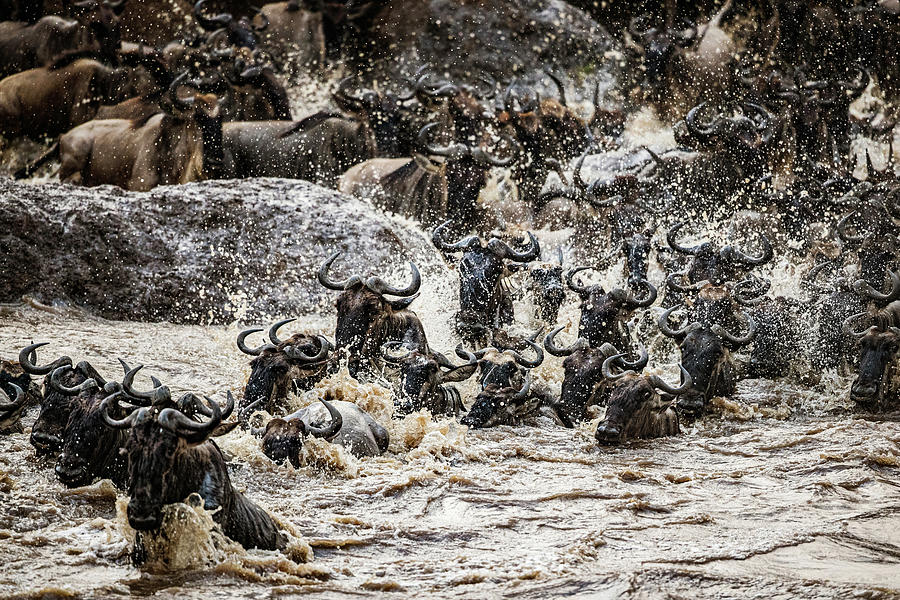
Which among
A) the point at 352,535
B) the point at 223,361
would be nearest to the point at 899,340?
the point at 352,535

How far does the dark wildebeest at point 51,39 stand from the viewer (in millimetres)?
20156

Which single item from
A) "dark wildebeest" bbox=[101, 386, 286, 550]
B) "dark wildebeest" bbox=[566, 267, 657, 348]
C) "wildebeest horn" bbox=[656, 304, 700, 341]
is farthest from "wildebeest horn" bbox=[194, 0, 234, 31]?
"dark wildebeest" bbox=[101, 386, 286, 550]

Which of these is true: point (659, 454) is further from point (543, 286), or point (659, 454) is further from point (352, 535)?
point (543, 286)

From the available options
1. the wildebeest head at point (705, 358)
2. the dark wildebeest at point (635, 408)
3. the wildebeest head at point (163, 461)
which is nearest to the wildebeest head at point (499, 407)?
the dark wildebeest at point (635, 408)

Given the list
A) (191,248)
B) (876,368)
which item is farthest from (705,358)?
(191,248)

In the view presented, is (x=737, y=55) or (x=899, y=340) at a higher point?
(x=737, y=55)

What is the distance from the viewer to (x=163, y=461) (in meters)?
4.30

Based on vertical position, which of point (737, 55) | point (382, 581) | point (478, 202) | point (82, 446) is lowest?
point (382, 581)

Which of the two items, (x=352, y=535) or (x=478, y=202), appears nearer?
(x=352, y=535)

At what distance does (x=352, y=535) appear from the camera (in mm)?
5352

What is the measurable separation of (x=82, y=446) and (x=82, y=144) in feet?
41.9

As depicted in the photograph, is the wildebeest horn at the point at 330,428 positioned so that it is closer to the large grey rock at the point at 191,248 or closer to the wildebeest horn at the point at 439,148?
the large grey rock at the point at 191,248

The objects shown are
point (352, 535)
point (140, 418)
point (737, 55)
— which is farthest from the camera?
point (737, 55)

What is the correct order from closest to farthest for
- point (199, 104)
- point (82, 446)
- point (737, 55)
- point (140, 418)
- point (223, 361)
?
1. point (140, 418)
2. point (82, 446)
3. point (223, 361)
4. point (199, 104)
5. point (737, 55)
